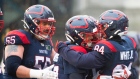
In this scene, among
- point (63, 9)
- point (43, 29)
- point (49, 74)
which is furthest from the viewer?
point (63, 9)

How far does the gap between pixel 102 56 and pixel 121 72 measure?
0.84 ft

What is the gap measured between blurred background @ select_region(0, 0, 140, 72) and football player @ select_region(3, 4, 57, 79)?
6.84ft

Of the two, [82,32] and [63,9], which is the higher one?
[63,9]

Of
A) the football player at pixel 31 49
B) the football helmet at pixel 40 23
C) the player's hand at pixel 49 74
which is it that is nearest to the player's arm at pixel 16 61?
the football player at pixel 31 49

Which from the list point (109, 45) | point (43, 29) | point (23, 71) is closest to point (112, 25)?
point (109, 45)

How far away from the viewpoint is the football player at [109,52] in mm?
4668

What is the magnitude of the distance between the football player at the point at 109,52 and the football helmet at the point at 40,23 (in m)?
0.35

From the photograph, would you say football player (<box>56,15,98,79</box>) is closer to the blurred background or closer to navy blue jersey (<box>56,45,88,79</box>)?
navy blue jersey (<box>56,45,88,79</box>)

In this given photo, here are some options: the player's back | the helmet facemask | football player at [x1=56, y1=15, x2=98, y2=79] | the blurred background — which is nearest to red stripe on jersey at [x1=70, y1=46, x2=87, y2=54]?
football player at [x1=56, y1=15, x2=98, y2=79]

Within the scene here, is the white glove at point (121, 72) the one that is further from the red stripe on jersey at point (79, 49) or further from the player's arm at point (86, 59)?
the red stripe on jersey at point (79, 49)

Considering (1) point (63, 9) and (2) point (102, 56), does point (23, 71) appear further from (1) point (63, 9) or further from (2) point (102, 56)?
(1) point (63, 9)

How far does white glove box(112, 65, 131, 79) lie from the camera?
4766 millimetres

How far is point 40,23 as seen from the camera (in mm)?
5215

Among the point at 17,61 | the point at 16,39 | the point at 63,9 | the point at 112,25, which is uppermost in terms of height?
the point at 63,9
